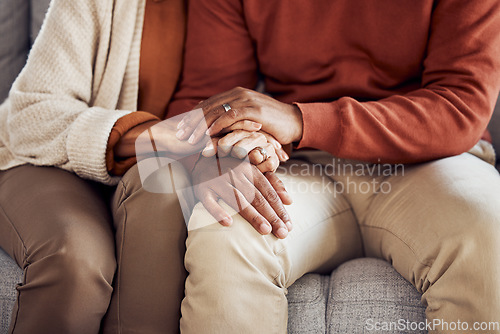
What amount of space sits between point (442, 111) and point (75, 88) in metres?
0.83

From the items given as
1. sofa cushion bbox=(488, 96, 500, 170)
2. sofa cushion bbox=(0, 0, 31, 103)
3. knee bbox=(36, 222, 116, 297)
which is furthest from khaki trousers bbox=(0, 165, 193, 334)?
sofa cushion bbox=(488, 96, 500, 170)

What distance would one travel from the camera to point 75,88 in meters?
1.01

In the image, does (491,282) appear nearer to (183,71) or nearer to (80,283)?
(80,283)

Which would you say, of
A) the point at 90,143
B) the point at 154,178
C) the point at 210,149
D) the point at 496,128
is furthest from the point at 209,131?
the point at 496,128

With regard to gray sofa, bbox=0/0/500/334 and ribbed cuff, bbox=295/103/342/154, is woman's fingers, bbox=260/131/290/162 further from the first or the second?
gray sofa, bbox=0/0/500/334

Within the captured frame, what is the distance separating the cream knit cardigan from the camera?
915 mm

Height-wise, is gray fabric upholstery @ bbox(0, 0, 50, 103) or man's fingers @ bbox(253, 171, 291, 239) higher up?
gray fabric upholstery @ bbox(0, 0, 50, 103)

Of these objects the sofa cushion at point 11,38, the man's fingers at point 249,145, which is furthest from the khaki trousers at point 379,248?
the sofa cushion at point 11,38

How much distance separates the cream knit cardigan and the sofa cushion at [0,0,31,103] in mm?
283

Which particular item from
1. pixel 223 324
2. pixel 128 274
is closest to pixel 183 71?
pixel 128 274

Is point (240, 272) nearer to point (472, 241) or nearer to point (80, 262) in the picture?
point (80, 262)

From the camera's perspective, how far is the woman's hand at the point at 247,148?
85 centimetres

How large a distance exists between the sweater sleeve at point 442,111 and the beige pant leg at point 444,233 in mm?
61

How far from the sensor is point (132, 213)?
801mm
